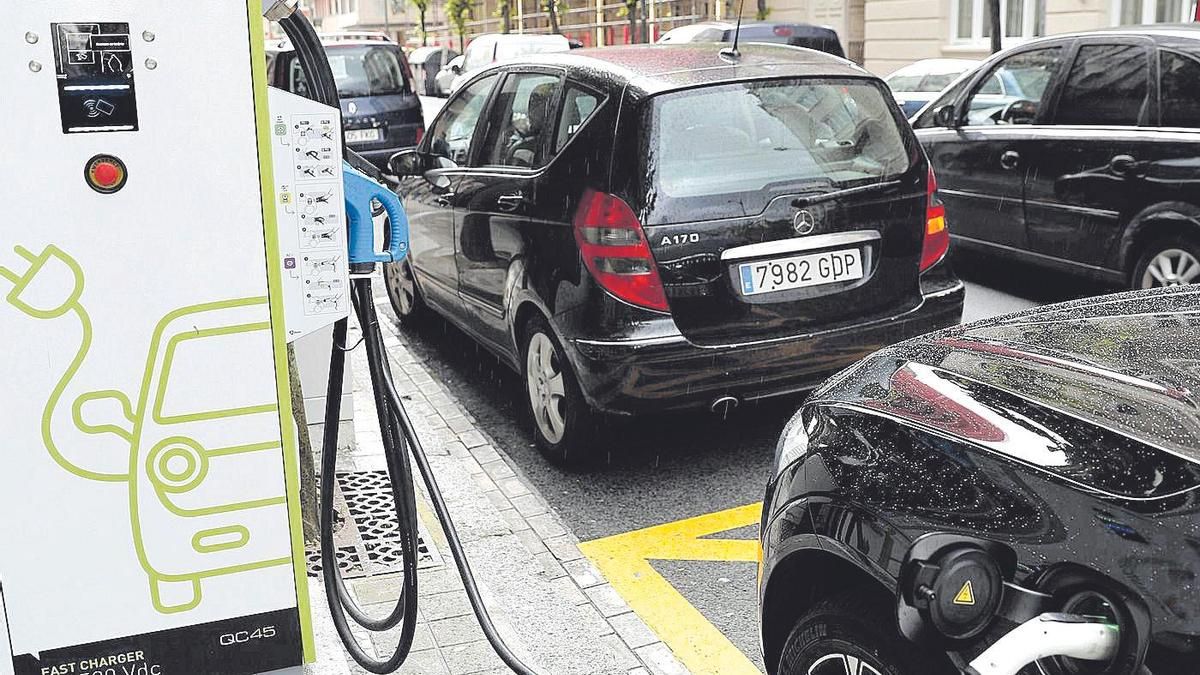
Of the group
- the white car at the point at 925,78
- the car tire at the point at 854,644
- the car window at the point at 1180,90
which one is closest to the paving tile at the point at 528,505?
the car tire at the point at 854,644

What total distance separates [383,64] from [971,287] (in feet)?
27.7

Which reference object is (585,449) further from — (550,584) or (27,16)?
(27,16)

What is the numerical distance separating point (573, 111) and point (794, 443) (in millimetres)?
2632

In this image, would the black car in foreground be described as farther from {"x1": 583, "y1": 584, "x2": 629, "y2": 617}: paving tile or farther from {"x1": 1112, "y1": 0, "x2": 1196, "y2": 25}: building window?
{"x1": 1112, "y1": 0, "x2": 1196, "y2": 25}: building window

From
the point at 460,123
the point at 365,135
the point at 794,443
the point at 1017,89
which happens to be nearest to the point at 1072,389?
the point at 794,443

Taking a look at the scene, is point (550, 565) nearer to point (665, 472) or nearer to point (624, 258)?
point (665, 472)

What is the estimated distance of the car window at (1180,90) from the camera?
6.30 m

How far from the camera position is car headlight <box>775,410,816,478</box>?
271 centimetres

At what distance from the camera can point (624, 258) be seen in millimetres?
4543

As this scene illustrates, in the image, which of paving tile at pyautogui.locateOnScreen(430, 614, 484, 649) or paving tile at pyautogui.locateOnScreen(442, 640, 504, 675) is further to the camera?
paving tile at pyautogui.locateOnScreen(430, 614, 484, 649)

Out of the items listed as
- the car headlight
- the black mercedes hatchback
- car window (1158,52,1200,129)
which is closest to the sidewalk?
the black mercedes hatchback

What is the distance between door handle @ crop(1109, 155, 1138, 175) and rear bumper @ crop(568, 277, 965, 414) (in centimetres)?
249

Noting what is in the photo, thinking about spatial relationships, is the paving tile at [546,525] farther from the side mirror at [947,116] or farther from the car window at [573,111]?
the side mirror at [947,116]

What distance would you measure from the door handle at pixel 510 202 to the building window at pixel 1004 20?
1760cm
